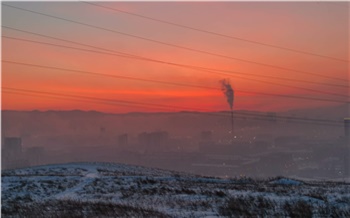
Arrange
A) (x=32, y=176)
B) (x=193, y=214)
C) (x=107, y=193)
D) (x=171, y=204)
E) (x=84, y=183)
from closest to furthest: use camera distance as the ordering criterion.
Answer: (x=193, y=214), (x=171, y=204), (x=107, y=193), (x=84, y=183), (x=32, y=176)

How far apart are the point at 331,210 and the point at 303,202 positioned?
8.08 ft

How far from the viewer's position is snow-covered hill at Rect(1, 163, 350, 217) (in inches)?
884

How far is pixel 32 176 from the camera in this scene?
→ 120 feet

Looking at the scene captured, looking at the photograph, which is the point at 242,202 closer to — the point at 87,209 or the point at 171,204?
the point at 171,204

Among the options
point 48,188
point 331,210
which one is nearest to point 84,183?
point 48,188

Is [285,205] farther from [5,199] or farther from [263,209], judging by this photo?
[5,199]

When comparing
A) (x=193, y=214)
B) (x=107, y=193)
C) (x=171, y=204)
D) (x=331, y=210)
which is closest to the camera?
(x=193, y=214)

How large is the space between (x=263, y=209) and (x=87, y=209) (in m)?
9.57

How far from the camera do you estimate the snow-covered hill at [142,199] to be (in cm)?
2245

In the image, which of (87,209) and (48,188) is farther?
Result: (48,188)

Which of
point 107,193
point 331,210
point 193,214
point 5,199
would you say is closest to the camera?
point 193,214

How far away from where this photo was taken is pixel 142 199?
27.7m

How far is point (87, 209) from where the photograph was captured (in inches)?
889

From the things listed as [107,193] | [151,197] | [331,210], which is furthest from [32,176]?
[331,210]
